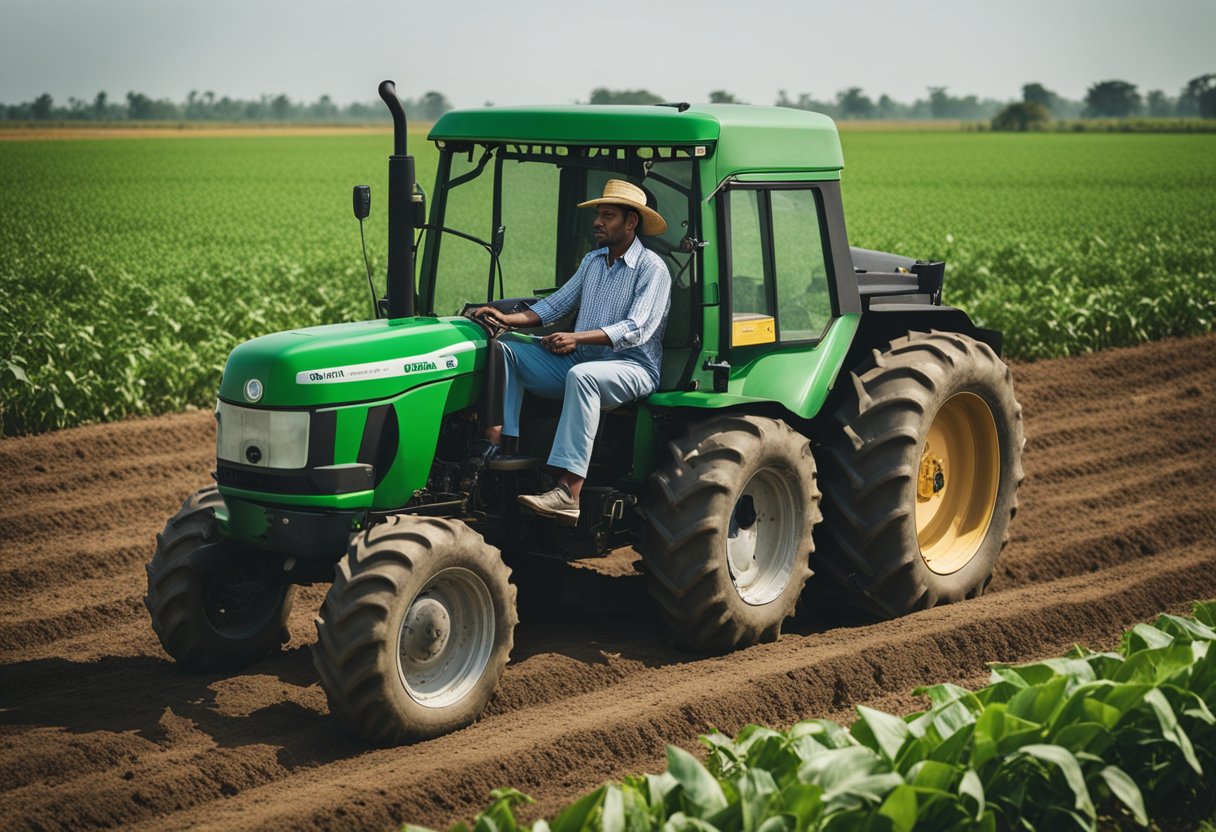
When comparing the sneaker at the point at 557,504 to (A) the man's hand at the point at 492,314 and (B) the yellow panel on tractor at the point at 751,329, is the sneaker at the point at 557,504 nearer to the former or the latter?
(A) the man's hand at the point at 492,314

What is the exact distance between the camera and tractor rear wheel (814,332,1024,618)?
682 centimetres

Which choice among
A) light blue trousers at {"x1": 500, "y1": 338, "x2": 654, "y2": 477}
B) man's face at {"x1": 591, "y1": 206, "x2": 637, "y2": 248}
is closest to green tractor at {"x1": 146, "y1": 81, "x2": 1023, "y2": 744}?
light blue trousers at {"x1": 500, "y1": 338, "x2": 654, "y2": 477}

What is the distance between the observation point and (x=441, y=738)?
5598 millimetres

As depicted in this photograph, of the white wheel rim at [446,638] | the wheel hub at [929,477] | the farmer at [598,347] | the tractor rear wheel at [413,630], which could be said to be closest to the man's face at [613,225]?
the farmer at [598,347]

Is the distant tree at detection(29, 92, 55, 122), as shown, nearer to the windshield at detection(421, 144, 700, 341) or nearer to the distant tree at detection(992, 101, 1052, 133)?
the distant tree at detection(992, 101, 1052, 133)

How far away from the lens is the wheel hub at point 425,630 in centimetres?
552

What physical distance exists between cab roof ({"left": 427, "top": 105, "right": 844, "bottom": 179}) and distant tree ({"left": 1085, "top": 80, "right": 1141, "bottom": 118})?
14746 cm

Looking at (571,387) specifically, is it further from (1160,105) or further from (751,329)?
(1160,105)

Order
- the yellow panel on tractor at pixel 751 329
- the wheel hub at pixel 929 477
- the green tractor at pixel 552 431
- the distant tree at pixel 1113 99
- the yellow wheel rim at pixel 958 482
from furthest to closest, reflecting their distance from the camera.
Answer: the distant tree at pixel 1113 99 → the yellow wheel rim at pixel 958 482 → the wheel hub at pixel 929 477 → the yellow panel on tractor at pixel 751 329 → the green tractor at pixel 552 431

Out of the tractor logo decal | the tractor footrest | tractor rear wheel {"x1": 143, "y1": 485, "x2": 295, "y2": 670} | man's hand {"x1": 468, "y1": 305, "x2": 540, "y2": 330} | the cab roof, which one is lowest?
tractor rear wheel {"x1": 143, "y1": 485, "x2": 295, "y2": 670}

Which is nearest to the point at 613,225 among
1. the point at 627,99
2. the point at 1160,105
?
the point at 627,99

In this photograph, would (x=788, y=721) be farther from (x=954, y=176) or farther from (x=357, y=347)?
(x=954, y=176)

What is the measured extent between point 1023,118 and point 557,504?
4291 inches

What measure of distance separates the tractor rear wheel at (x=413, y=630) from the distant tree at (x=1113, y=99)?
14943cm
